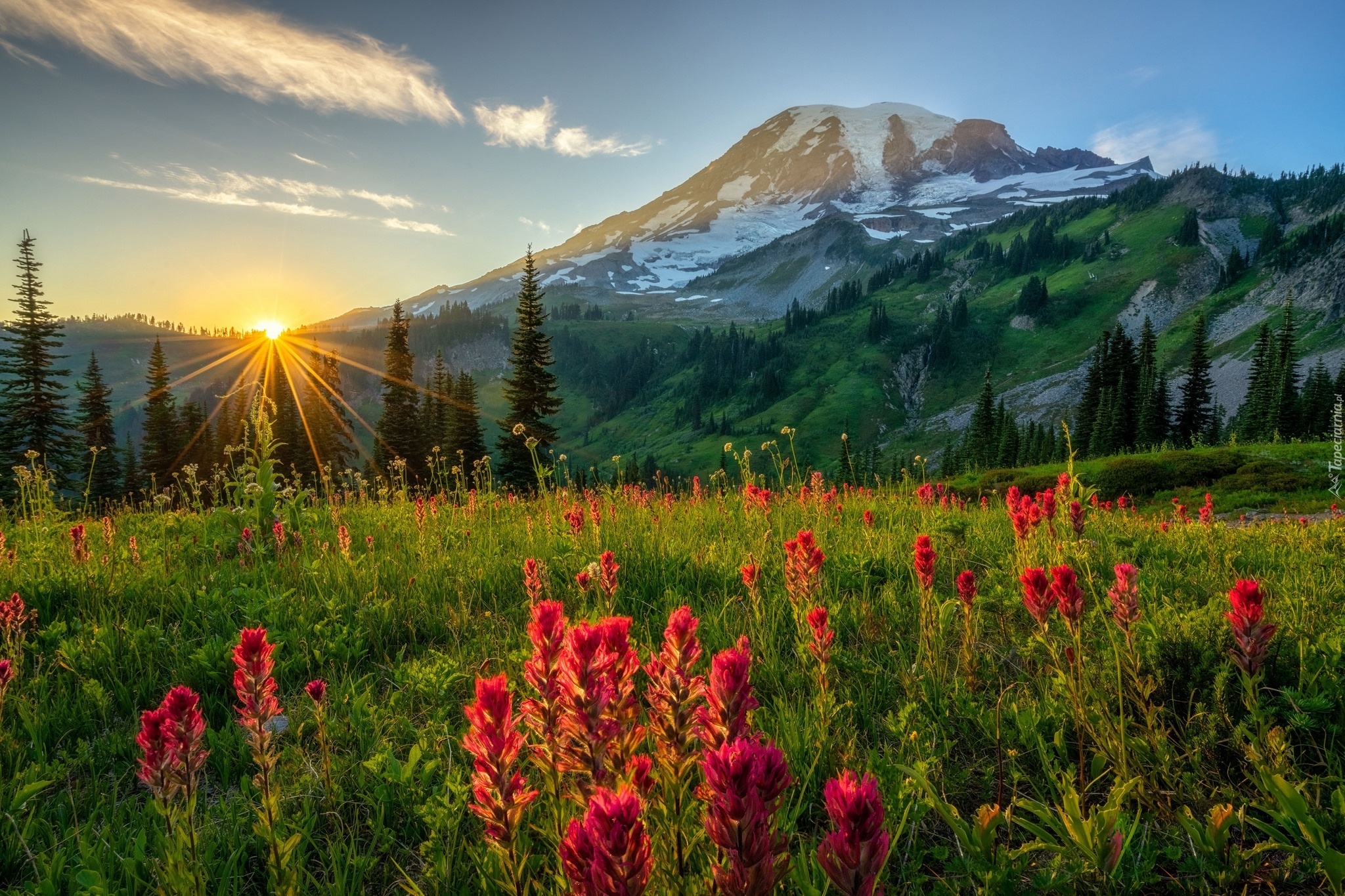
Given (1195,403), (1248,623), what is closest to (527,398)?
(1248,623)

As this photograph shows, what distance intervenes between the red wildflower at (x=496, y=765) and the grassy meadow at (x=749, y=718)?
18 centimetres

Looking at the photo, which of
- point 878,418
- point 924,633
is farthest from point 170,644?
point 878,418

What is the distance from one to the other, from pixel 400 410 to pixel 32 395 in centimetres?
2755

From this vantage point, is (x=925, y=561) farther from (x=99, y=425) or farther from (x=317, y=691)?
(x=99, y=425)

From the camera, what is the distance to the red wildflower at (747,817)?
1.06 m

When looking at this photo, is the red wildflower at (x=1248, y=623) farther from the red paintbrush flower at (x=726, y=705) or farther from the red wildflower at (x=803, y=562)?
the red paintbrush flower at (x=726, y=705)

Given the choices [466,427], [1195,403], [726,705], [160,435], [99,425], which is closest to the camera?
[726,705]

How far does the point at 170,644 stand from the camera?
164 inches

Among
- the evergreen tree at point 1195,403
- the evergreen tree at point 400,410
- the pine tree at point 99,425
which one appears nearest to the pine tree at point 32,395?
the pine tree at point 99,425

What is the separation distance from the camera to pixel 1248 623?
88.3 inches

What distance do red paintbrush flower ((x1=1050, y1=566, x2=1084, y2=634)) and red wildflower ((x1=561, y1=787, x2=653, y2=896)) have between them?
2.08 meters

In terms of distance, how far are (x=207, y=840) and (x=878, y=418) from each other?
204 meters

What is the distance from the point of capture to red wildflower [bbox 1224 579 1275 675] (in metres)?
2.22

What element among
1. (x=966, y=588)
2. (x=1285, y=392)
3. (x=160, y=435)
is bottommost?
(x=160, y=435)
